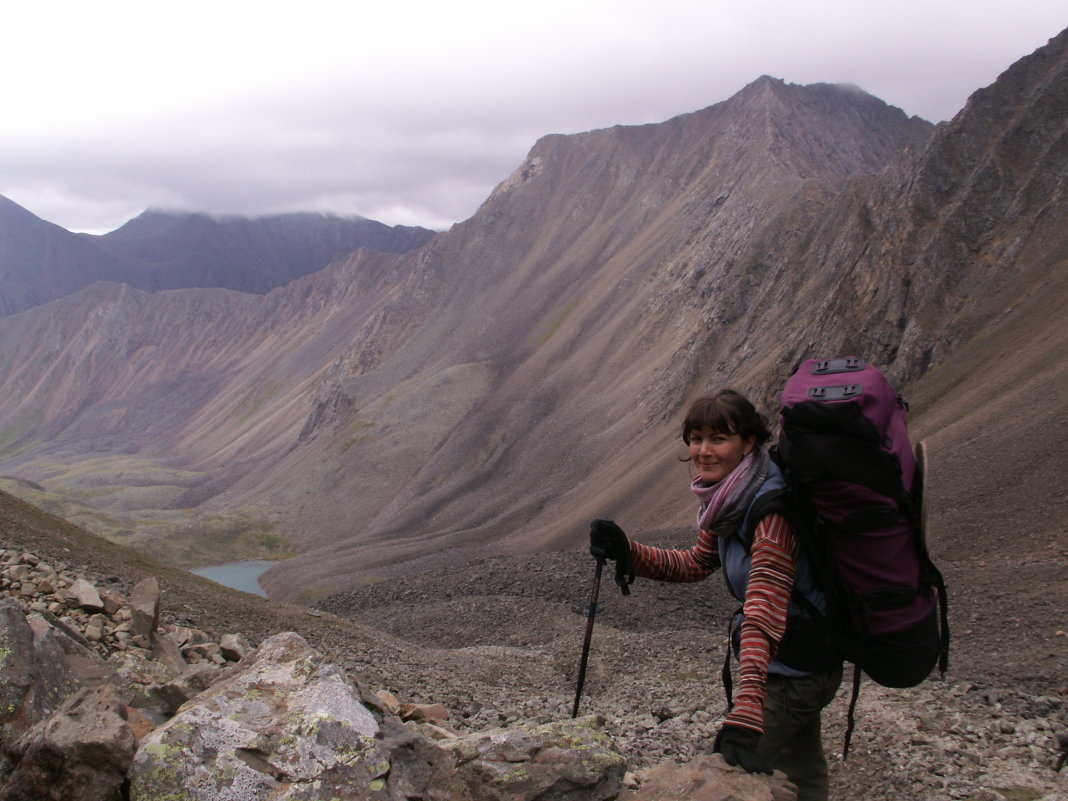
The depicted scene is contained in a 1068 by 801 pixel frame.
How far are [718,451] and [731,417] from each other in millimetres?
215

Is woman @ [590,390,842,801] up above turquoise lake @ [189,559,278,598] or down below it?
above

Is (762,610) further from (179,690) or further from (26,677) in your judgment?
(26,677)

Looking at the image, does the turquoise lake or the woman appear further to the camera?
the turquoise lake

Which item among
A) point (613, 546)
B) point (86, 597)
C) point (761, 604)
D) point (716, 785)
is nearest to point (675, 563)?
point (613, 546)

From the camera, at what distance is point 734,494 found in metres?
4.62

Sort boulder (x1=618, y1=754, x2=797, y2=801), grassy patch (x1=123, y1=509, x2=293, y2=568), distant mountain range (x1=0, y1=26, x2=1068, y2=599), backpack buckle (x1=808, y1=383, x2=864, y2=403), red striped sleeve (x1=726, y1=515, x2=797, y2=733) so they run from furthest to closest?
grassy patch (x1=123, y1=509, x2=293, y2=568) → distant mountain range (x1=0, y1=26, x2=1068, y2=599) → backpack buckle (x1=808, y1=383, x2=864, y2=403) → red striped sleeve (x1=726, y1=515, x2=797, y2=733) → boulder (x1=618, y1=754, x2=797, y2=801)

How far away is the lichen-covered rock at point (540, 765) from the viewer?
→ 16.7ft

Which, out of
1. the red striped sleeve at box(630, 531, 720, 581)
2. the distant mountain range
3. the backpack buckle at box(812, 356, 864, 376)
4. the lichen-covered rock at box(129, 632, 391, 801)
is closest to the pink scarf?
the backpack buckle at box(812, 356, 864, 376)

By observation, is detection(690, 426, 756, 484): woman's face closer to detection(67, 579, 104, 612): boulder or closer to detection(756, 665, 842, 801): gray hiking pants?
detection(756, 665, 842, 801): gray hiking pants

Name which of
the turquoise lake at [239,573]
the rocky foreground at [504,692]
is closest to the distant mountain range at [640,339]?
the turquoise lake at [239,573]

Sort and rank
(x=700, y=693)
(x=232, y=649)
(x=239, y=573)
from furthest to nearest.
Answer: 1. (x=239, y=573)
2. (x=700, y=693)
3. (x=232, y=649)

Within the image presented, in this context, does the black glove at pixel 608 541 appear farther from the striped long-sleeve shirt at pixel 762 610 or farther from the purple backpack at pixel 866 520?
the purple backpack at pixel 866 520

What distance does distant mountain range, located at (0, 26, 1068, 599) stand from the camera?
35.4 meters

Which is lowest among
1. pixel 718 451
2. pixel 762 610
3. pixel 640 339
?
pixel 762 610
